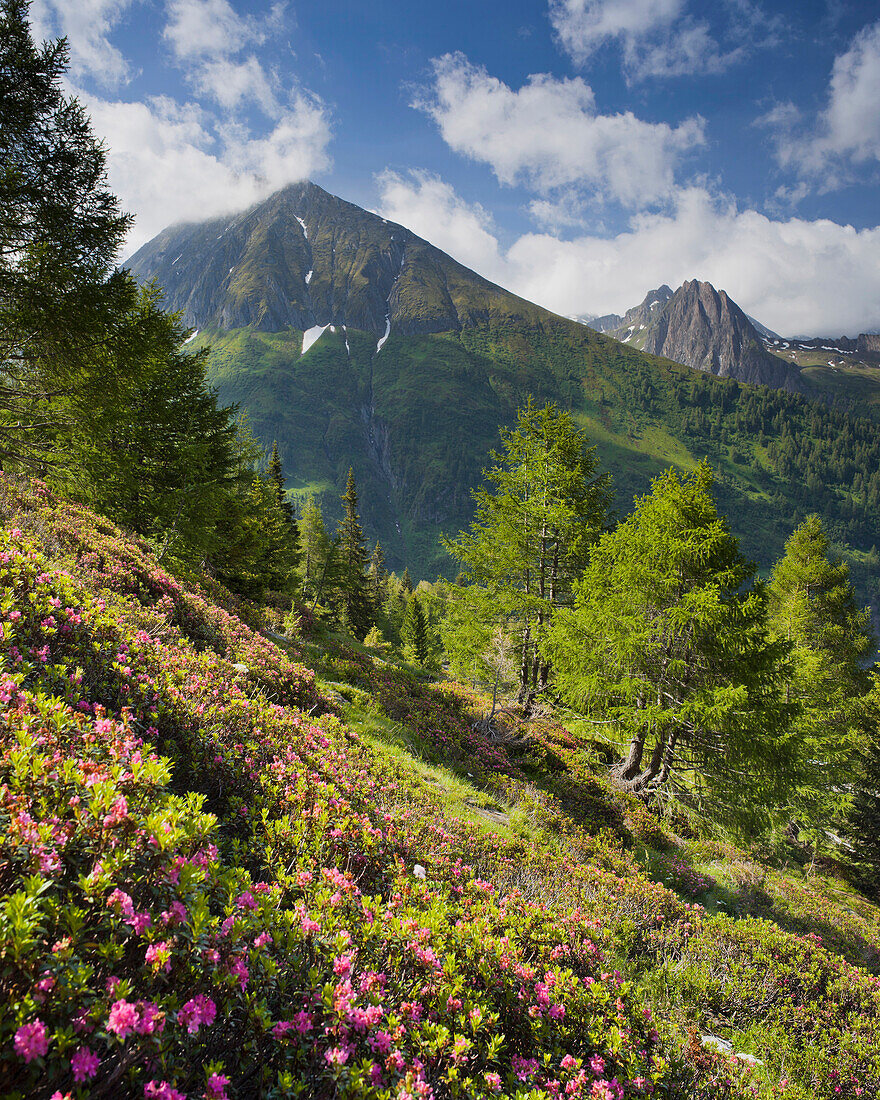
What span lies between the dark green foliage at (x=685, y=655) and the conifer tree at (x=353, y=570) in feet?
105

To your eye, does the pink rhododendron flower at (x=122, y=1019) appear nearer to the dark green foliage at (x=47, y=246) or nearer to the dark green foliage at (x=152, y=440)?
the dark green foliage at (x=152, y=440)

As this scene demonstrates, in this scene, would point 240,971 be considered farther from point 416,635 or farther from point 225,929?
point 416,635

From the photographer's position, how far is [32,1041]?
1.26 metres

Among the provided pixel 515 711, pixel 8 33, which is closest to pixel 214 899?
pixel 515 711

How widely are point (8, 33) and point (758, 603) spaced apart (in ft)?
68.6

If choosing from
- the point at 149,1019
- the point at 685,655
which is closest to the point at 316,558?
the point at 685,655

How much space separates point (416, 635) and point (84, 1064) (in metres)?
43.0

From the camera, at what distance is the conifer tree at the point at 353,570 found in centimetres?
4250

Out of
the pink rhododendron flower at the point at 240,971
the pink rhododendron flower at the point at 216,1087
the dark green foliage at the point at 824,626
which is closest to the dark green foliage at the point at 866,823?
the dark green foliage at the point at 824,626

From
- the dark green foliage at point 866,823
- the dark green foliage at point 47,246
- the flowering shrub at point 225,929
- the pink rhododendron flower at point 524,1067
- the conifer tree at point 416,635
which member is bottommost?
the conifer tree at point 416,635

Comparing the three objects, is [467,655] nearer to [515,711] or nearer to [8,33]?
[515,711]

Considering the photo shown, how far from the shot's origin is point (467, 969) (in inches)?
107

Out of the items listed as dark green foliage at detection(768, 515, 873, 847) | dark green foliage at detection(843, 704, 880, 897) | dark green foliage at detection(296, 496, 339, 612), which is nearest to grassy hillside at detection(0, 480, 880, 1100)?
dark green foliage at detection(843, 704, 880, 897)

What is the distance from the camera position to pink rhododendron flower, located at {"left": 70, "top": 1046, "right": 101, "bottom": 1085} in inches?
51.3
